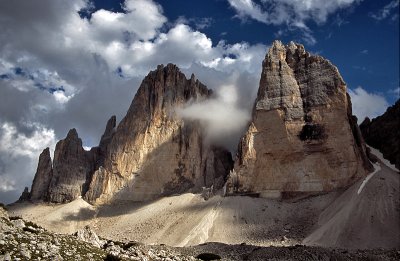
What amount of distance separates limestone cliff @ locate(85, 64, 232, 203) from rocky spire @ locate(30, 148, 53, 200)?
58.0 feet

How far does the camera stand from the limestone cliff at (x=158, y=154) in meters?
A: 147

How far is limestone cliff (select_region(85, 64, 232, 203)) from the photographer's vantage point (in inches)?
5782

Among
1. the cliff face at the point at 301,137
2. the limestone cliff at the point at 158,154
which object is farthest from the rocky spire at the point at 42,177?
the cliff face at the point at 301,137

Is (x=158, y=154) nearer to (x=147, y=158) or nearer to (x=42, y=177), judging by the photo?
(x=147, y=158)

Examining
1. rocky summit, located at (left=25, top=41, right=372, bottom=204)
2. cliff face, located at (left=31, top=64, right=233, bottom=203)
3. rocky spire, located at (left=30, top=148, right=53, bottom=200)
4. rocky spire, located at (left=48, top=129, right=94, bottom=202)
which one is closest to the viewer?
rocky summit, located at (left=25, top=41, right=372, bottom=204)

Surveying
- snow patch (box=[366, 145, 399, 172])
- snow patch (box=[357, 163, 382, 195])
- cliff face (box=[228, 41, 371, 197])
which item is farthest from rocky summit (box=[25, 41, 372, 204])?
snow patch (box=[366, 145, 399, 172])

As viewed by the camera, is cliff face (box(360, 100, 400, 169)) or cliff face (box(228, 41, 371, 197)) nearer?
cliff face (box(228, 41, 371, 197))

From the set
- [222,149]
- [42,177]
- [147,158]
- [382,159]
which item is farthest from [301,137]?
[42,177]

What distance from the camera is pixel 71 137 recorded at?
167m

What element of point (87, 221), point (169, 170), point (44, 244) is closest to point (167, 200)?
point (169, 170)

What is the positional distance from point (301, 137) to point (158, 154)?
45129 millimetres

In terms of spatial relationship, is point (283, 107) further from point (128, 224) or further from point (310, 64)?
point (128, 224)

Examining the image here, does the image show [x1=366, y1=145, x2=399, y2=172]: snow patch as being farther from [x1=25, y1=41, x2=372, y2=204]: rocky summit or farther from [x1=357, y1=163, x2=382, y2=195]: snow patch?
[x1=25, y1=41, x2=372, y2=204]: rocky summit

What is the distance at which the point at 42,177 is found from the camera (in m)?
160
